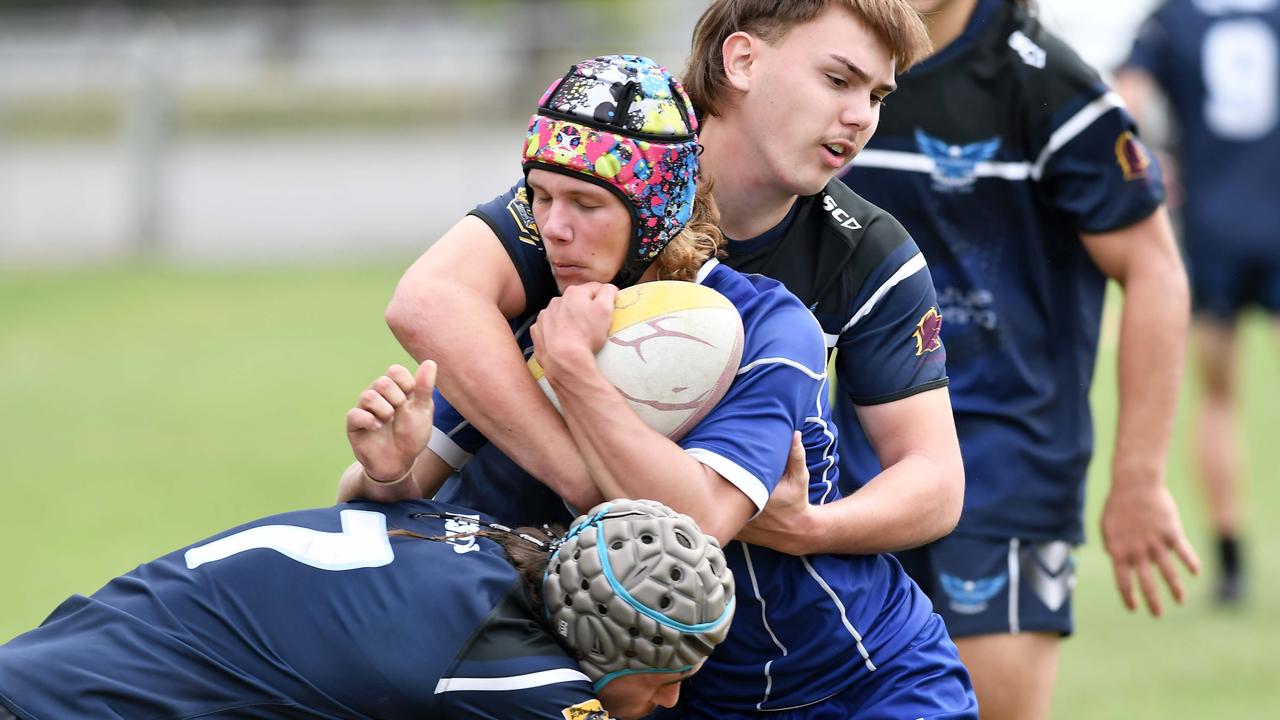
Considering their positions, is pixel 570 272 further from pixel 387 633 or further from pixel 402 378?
pixel 387 633

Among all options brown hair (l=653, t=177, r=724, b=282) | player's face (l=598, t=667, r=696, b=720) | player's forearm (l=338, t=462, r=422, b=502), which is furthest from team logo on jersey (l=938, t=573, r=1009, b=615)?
player's forearm (l=338, t=462, r=422, b=502)

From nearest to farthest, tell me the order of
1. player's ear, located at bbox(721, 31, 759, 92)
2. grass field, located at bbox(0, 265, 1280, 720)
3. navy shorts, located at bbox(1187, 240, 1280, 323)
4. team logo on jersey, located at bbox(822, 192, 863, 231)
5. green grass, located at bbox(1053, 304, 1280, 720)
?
player's ear, located at bbox(721, 31, 759, 92) → team logo on jersey, located at bbox(822, 192, 863, 231) → green grass, located at bbox(1053, 304, 1280, 720) → grass field, located at bbox(0, 265, 1280, 720) → navy shorts, located at bbox(1187, 240, 1280, 323)

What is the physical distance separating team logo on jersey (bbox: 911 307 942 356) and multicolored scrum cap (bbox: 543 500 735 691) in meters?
0.80

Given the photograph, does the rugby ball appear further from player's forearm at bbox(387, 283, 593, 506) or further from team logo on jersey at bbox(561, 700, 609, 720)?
team logo on jersey at bbox(561, 700, 609, 720)

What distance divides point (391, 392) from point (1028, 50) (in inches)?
88.6

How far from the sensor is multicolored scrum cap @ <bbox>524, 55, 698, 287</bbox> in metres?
2.94

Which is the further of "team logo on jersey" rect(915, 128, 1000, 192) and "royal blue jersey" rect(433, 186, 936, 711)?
"team logo on jersey" rect(915, 128, 1000, 192)

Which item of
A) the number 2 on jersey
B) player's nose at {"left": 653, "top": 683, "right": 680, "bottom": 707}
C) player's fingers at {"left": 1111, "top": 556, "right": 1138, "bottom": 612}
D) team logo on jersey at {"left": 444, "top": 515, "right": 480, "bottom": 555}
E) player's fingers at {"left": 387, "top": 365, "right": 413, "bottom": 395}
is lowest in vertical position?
player's fingers at {"left": 1111, "top": 556, "right": 1138, "bottom": 612}

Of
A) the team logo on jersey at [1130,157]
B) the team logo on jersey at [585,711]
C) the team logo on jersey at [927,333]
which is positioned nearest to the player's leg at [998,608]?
the team logo on jersey at [1130,157]

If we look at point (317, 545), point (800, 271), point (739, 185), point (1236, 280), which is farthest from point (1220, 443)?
point (317, 545)

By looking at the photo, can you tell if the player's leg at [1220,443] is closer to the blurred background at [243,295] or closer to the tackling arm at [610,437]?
the blurred background at [243,295]

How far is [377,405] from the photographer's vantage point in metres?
2.89

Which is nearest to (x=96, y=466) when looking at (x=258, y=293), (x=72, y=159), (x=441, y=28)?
(x=258, y=293)

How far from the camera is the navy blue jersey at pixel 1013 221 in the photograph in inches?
171
